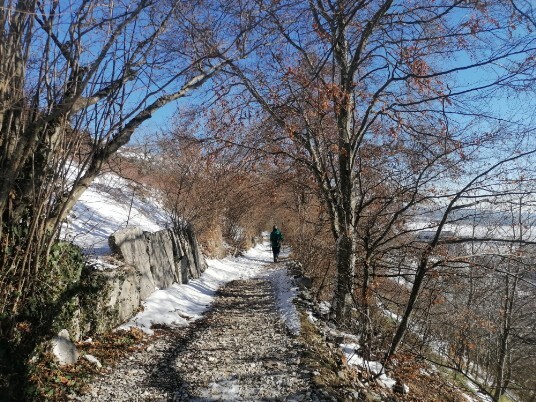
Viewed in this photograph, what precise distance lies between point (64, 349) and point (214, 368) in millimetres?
1701

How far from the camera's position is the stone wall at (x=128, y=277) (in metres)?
5.43

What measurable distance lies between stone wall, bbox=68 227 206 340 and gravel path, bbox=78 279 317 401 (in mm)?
754

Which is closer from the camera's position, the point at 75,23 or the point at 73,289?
the point at 75,23

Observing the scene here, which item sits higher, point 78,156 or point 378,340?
point 78,156

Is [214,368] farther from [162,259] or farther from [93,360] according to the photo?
[162,259]

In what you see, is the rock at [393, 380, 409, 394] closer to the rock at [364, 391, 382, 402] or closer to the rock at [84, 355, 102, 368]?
the rock at [364, 391, 382, 402]

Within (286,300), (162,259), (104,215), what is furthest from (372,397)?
(104,215)

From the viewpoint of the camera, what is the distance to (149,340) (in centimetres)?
604

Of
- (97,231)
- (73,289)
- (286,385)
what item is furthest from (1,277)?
(97,231)

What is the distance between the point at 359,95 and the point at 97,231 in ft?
20.5

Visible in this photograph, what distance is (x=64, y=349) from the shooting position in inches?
176

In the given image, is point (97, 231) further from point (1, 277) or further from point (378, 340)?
point (378, 340)

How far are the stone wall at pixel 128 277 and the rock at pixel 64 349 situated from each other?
291mm

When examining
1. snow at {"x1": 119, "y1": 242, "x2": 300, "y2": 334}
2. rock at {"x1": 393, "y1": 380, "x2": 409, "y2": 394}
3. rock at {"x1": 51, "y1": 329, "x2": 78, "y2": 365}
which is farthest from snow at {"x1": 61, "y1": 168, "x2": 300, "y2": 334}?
rock at {"x1": 393, "y1": 380, "x2": 409, "y2": 394}
